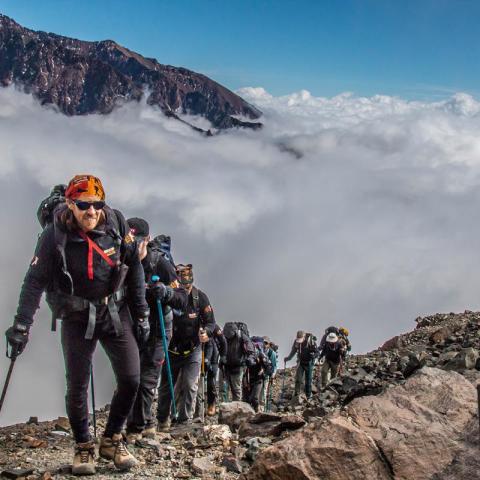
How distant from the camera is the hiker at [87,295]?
17.4ft

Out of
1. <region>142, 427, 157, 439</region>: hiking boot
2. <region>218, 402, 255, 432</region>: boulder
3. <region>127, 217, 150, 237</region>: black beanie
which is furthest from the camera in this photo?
Result: <region>218, 402, 255, 432</region>: boulder

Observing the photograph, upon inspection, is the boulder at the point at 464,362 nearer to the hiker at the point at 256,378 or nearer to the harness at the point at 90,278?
the hiker at the point at 256,378

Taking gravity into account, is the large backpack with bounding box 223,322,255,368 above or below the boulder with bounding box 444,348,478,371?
above

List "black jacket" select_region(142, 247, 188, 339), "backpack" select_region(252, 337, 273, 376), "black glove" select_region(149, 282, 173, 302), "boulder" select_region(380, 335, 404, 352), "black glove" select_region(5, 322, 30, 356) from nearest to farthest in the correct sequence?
"black glove" select_region(5, 322, 30, 356)
"black glove" select_region(149, 282, 173, 302)
"black jacket" select_region(142, 247, 188, 339)
"backpack" select_region(252, 337, 273, 376)
"boulder" select_region(380, 335, 404, 352)

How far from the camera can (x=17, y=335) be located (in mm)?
5266

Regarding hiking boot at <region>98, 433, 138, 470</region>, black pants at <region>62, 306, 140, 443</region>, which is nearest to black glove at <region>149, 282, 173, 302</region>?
black pants at <region>62, 306, 140, 443</region>

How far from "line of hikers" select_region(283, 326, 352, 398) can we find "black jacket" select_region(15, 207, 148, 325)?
14.1 metres

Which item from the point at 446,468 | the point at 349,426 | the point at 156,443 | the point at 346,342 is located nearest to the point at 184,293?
the point at 156,443

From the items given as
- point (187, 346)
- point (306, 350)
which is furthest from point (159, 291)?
point (306, 350)

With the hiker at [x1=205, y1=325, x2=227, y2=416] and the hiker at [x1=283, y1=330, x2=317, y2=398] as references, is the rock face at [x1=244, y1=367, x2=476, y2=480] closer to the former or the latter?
the hiker at [x1=205, y1=325, x2=227, y2=416]

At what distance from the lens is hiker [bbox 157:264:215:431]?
9484 mm

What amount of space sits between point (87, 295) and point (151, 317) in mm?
2834

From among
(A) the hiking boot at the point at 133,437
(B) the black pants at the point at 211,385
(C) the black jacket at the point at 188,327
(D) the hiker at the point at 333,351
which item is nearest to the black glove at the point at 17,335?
(A) the hiking boot at the point at 133,437

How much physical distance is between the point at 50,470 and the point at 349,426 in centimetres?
290
